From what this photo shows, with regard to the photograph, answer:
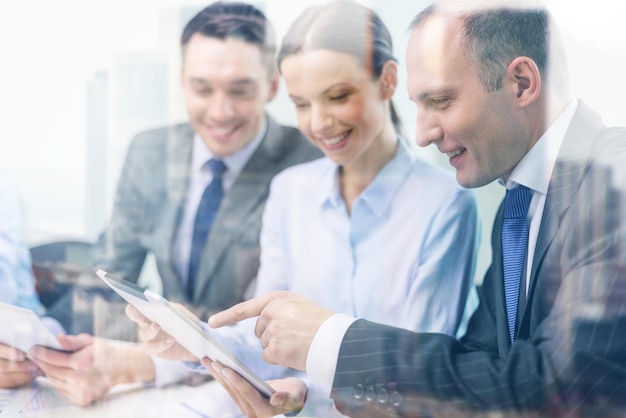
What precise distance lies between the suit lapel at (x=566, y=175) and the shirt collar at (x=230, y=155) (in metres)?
0.98

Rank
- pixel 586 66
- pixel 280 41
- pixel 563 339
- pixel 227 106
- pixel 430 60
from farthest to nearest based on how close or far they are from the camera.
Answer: pixel 227 106
pixel 280 41
pixel 430 60
pixel 586 66
pixel 563 339

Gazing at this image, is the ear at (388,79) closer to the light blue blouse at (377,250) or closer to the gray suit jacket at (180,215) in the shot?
the light blue blouse at (377,250)

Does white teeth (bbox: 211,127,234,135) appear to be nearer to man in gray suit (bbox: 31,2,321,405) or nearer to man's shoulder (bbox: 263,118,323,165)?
man in gray suit (bbox: 31,2,321,405)

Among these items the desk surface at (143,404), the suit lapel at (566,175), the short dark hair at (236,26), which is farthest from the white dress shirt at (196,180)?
the suit lapel at (566,175)

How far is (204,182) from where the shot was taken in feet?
7.97

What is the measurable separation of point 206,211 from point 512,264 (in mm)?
1072

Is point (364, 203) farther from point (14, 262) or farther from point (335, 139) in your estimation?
point (14, 262)

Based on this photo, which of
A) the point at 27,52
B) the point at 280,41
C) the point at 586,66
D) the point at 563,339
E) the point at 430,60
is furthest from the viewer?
the point at 27,52

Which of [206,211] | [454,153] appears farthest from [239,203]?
[454,153]

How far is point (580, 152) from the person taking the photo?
1.67 m

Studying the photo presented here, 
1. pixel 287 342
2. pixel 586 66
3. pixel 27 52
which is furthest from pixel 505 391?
pixel 27 52

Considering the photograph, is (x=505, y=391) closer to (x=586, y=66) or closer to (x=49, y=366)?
(x=586, y=66)

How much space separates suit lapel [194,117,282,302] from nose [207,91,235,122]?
15 centimetres

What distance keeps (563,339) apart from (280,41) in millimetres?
1189
